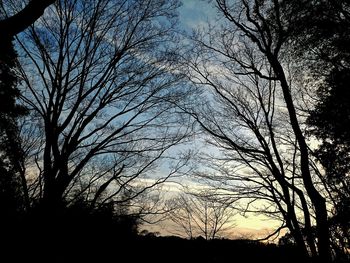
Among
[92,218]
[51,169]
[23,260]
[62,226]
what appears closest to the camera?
[23,260]

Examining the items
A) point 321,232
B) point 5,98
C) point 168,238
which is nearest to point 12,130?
point 5,98

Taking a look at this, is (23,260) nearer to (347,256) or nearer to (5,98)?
(5,98)

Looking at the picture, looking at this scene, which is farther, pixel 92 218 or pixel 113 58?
pixel 113 58

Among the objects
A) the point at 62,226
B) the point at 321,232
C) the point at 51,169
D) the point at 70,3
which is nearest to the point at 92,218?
the point at 62,226

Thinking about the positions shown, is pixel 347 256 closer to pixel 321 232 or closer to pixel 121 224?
pixel 321 232

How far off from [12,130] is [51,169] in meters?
6.70

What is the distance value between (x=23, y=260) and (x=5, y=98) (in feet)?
32.9

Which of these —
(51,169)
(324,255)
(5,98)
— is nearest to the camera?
(324,255)

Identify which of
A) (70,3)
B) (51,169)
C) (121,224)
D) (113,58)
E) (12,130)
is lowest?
(121,224)

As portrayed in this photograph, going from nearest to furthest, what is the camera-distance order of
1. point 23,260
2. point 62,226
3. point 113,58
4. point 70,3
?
point 23,260
point 62,226
point 70,3
point 113,58

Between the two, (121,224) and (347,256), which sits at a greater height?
(121,224)

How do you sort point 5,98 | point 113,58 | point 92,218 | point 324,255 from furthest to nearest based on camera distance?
point 5,98 < point 113,58 < point 324,255 < point 92,218

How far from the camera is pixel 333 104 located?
857cm

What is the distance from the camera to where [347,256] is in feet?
37.6
